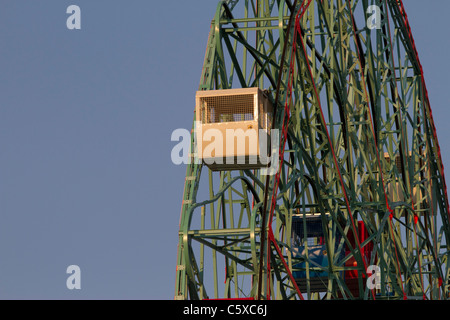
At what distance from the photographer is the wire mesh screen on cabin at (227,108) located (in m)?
34.7

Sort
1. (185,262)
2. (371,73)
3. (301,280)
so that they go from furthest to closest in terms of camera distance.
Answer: (371,73) < (301,280) < (185,262)

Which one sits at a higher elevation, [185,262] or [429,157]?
[429,157]

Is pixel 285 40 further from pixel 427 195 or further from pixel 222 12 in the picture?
pixel 427 195

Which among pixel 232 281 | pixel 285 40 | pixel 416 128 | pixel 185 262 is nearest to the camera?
pixel 185 262

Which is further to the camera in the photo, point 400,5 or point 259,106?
point 400,5

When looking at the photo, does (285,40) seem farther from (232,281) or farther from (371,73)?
(371,73)

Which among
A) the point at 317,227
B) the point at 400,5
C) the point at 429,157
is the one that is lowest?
the point at 317,227

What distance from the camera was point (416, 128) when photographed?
177 feet

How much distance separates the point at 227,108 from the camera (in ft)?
114

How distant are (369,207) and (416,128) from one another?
29.8 feet

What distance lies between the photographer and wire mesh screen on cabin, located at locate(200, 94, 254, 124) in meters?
34.7

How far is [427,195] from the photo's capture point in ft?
178
